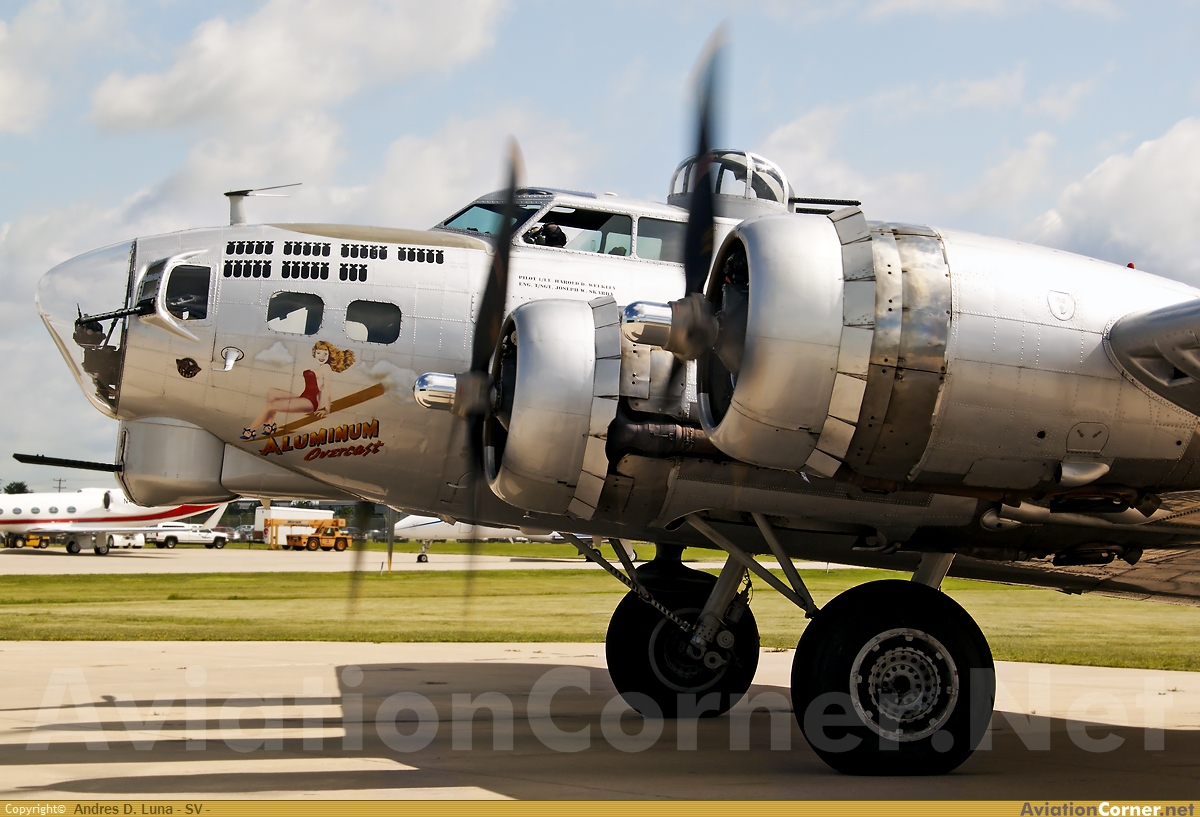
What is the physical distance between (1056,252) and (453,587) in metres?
34.3

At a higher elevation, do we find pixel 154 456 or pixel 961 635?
pixel 154 456

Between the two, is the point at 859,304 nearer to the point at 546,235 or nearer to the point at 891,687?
the point at 891,687

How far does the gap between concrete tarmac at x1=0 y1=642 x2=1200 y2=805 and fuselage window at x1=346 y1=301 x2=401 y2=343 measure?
10.5 ft

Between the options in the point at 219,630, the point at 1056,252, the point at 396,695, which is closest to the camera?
the point at 1056,252

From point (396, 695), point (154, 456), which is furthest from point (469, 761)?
point (396, 695)

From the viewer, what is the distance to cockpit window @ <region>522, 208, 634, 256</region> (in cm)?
1022

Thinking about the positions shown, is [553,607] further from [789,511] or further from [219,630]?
[789,511]

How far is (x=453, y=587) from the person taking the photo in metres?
40.2

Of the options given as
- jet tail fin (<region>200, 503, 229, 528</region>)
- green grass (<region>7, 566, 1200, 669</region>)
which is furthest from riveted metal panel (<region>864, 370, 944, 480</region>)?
jet tail fin (<region>200, 503, 229, 528</region>)

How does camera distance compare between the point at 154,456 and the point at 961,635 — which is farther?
the point at 154,456

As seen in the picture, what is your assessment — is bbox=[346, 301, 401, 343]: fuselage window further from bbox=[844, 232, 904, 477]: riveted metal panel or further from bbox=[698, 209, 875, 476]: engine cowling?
bbox=[844, 232, 904, 477]: riveted metal panel

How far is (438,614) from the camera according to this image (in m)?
29.4

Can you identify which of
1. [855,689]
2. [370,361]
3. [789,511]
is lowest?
[855,689]

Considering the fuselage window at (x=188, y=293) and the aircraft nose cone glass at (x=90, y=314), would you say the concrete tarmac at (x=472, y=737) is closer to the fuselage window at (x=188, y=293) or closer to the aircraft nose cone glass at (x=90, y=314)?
the aircraft nose cone glass at (x=90, y=314)
